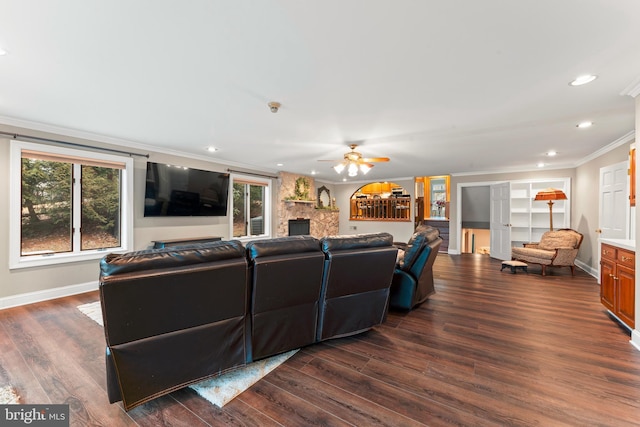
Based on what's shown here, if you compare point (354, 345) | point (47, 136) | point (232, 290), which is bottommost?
point (354, 345)

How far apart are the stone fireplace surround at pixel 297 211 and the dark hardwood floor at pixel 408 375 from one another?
15.2 feet

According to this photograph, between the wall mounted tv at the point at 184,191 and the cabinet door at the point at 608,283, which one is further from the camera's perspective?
the wall mounted tv at the point at 184,191

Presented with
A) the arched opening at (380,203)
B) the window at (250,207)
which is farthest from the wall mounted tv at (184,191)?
the arched opening at (380,203)

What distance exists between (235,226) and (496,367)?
18.4 feet

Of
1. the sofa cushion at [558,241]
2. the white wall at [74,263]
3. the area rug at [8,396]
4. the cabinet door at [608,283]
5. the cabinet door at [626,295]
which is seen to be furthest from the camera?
the sofa cushion at [558,241]

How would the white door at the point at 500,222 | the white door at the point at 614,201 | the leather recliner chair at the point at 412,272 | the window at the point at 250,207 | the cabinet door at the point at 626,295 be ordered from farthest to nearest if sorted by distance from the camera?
the white door at the point at 500,222
the window at the point at 250,207
the white door at the point at 614,201
the leather recliner chair at the point at 412,272
the cabinet door at the point at 626,295

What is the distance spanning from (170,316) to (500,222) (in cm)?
764

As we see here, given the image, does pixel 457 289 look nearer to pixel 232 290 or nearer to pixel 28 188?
pixel 232 290

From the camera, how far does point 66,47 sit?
1918mm

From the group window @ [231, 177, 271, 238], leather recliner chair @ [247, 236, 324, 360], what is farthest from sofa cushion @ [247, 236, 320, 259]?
window @ [231, 177, 271, 238]

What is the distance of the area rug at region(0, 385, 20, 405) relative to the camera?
1.74 m

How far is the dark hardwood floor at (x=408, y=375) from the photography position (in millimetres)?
1641

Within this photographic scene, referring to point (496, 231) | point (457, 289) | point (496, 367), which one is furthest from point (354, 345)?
point (496, 231)

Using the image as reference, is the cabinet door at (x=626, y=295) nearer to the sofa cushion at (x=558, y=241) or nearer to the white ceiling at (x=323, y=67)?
the white ceiling at (x=323, y=67)
